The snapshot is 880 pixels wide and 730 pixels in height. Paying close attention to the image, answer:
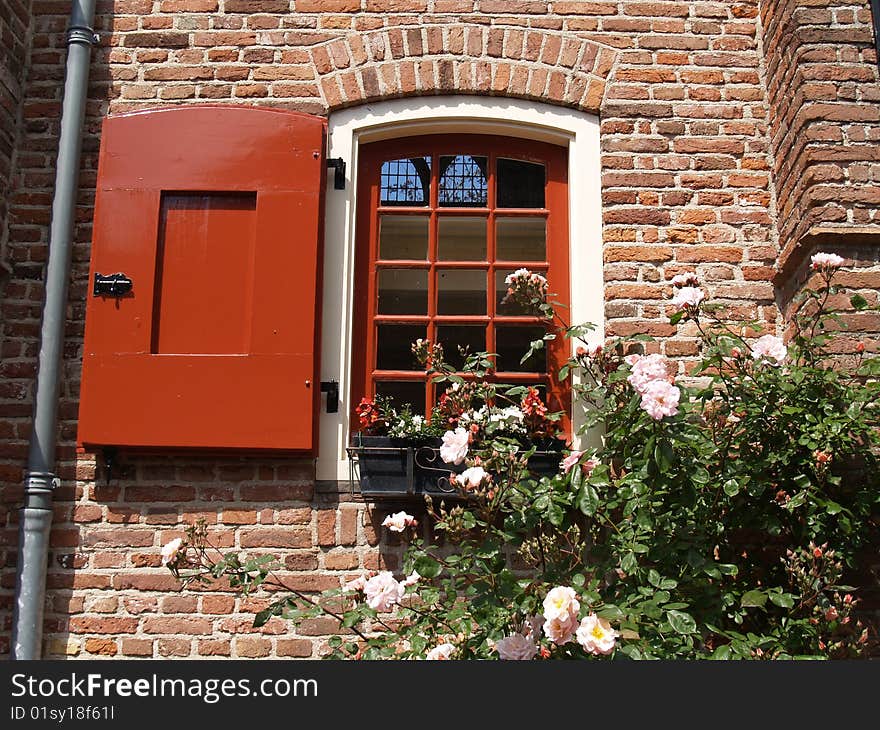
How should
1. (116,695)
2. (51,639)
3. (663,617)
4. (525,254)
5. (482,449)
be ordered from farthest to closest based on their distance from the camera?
1. (525,254)
2. (51,639)
3. (482,449)
4. (663,617)
5. (116,695)

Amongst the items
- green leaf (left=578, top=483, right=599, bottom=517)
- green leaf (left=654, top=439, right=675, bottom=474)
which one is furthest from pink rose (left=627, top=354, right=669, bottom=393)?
green leaf (left=578, top=483, right=599, bottom=517)

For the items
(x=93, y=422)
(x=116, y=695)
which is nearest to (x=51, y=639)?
(x=93, y=422)

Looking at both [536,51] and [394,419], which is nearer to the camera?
[394,419]

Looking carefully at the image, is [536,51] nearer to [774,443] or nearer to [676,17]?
[676,17]

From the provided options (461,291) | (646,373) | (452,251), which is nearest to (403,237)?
(452,251)

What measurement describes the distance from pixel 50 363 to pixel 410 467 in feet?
5.20

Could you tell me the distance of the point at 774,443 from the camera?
322 centimetres

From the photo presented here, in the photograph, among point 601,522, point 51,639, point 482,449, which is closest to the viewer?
point 601,522

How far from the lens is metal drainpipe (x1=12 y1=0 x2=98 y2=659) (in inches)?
141

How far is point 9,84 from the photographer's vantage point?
404cm

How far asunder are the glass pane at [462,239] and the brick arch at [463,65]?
59cm

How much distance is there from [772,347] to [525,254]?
129cm

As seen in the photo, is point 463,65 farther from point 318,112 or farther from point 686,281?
point 686,281

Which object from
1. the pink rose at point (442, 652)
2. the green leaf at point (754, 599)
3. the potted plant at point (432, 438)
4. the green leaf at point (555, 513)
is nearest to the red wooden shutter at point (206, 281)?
the potted plant at point (432, 438)
